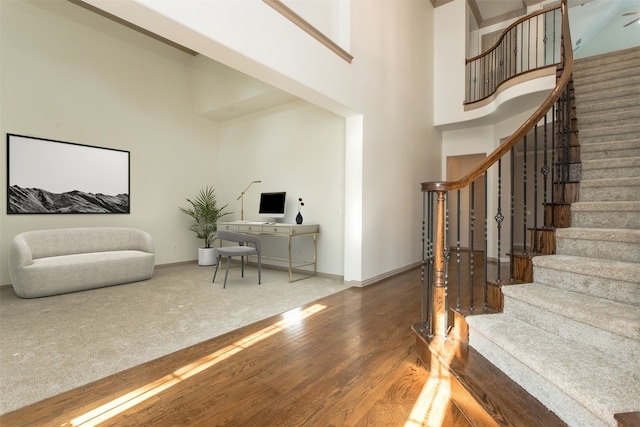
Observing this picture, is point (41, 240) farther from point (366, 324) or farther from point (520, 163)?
point (520, 163)

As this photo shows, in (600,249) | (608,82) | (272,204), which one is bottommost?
(600,249)

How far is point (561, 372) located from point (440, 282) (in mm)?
889

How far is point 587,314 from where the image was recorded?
4.82 ft

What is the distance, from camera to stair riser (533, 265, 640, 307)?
5.31 ft

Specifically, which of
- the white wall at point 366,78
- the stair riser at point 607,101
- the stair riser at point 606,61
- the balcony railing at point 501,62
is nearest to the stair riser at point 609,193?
the stair riser at point 607,101

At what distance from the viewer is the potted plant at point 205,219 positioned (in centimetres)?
597

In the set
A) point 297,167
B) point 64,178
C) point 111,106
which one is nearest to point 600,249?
point 297,167

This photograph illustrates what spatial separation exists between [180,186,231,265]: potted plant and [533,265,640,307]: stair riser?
5.34m

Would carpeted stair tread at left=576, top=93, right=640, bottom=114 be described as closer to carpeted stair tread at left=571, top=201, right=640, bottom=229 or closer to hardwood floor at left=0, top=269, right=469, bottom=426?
carpeted stair tread at left=571, top=201, right=640, bottom=229

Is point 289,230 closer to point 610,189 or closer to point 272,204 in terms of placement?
point 272,204

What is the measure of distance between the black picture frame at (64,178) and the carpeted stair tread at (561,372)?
18.4ft

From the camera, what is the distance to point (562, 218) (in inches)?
94.5

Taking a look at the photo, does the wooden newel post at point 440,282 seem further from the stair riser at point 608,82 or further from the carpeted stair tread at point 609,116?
the stair riser at point 608,82

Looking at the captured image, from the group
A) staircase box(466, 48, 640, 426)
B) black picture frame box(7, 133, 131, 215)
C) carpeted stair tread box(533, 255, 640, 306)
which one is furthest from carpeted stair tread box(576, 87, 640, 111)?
black picture frame box(7, 133, 131, 215)
